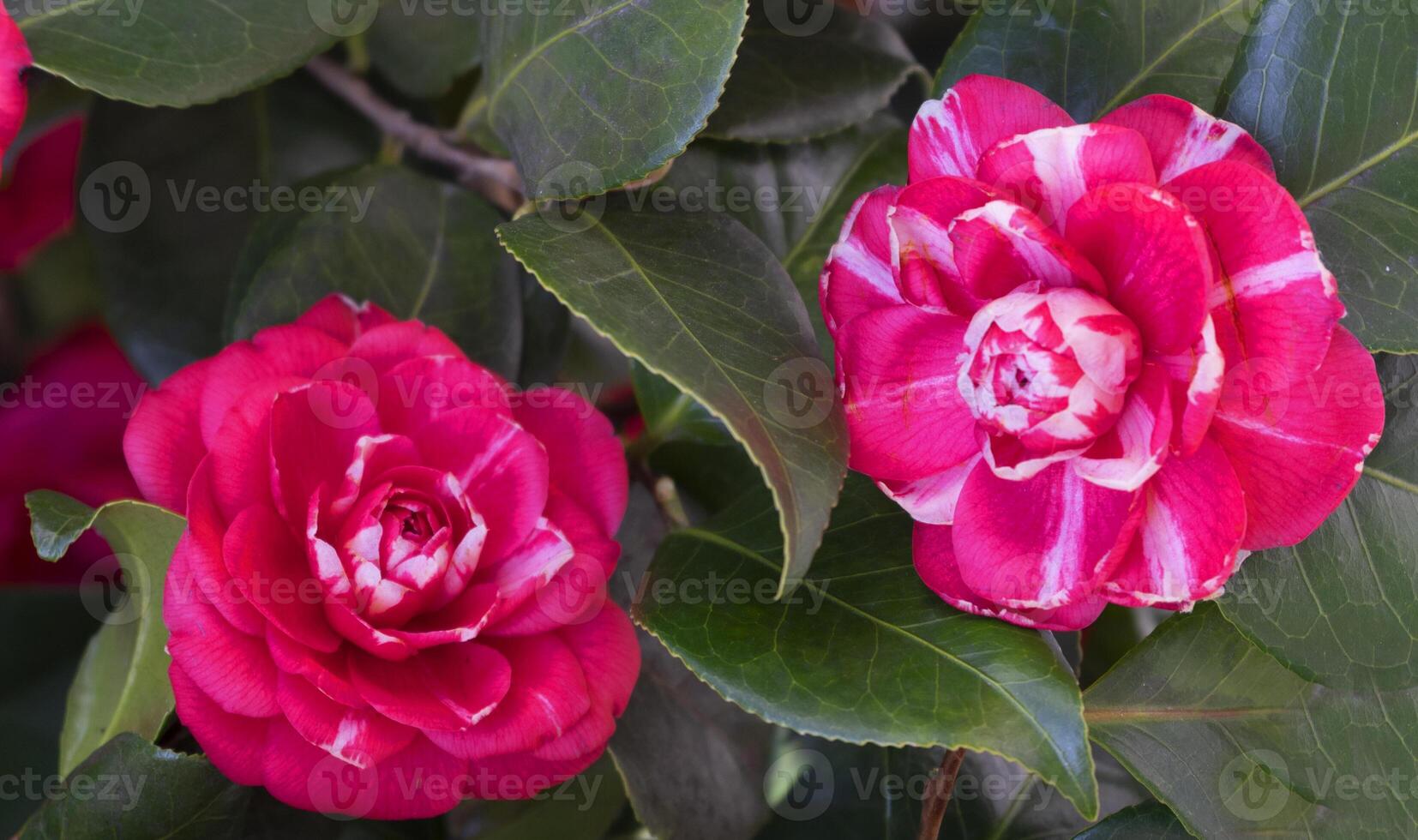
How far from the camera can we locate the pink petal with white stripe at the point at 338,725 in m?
0.53

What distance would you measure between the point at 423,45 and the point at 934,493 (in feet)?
1.84

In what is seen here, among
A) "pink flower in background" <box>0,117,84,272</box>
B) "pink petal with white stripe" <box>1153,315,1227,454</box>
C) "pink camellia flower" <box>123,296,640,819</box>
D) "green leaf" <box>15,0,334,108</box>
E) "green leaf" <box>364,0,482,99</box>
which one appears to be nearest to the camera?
"pink petal with white stripe" <box>1153,315,1227,454</box>

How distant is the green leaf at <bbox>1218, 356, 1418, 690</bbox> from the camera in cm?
54

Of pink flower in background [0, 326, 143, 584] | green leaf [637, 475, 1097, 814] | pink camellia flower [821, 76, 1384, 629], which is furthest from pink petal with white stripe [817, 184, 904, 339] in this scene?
pink flower in background [0, 326, 143, 584]

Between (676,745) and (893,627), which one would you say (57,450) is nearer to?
(676,745)

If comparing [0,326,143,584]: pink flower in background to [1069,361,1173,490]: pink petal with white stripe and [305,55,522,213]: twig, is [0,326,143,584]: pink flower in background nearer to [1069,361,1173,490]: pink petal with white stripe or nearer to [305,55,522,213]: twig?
[305,55,522,213]: twig

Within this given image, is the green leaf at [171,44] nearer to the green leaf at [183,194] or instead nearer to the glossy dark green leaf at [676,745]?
the green leaf at [183,194]

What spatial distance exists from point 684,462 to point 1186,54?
38cm

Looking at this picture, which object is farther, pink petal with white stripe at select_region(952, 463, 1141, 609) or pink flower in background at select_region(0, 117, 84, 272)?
pink flower in background at select_region(0, 117, 84, 272)

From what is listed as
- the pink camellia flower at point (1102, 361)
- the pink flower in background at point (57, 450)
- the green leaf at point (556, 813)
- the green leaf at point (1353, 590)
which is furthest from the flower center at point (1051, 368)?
the pink flower in background at point (57, 450)

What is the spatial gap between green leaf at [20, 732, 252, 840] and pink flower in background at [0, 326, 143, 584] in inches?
13.7

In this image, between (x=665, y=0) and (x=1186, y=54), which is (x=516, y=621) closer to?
(x=665, y=0)

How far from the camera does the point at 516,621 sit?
1.91ft

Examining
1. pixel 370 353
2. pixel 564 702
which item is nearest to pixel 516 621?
pixel 564 702
